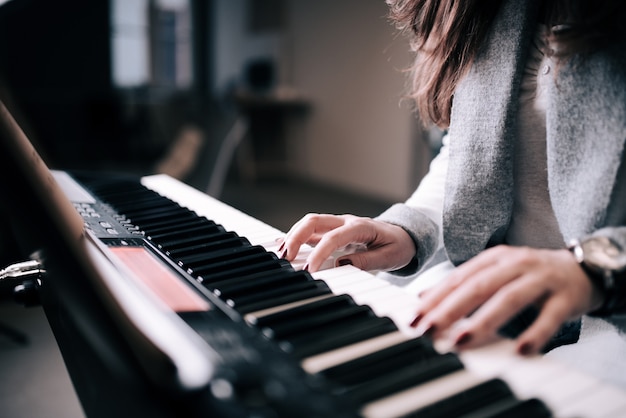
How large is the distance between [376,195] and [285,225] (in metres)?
1.48

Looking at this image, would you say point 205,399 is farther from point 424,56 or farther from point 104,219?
point 424,56

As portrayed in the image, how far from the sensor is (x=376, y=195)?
17.7ft

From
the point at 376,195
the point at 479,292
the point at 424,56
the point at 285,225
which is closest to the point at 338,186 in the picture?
the point at 376,195

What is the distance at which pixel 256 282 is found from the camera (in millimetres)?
628

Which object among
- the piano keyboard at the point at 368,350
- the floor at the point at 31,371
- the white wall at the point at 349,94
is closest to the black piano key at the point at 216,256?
the piano keyboard at the point at 368,350

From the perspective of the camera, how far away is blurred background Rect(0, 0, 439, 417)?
14.8ft

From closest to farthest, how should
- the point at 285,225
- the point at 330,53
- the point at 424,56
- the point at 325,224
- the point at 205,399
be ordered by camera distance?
the point at 205,399, the point at 325,224, the point at 424,56, the point at 285,225, the point at 330,53

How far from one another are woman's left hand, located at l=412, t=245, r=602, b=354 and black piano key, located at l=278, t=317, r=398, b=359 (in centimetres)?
4

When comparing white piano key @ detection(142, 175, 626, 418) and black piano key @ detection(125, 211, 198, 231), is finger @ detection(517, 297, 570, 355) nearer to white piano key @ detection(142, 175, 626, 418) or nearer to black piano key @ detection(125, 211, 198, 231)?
white piano key @ detection(142, 175, 626, 418)

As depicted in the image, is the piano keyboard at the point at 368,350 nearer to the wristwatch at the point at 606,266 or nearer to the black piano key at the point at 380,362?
the black piano key at the point at 380,362

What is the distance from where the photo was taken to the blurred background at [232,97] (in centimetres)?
451

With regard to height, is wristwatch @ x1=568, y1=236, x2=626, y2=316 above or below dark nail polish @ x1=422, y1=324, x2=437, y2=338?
above

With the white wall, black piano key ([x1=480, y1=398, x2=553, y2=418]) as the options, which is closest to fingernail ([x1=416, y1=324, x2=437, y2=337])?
black piano key ([x1=480, y1=398, x2=553, y2=418])

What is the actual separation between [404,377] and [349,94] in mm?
5412
